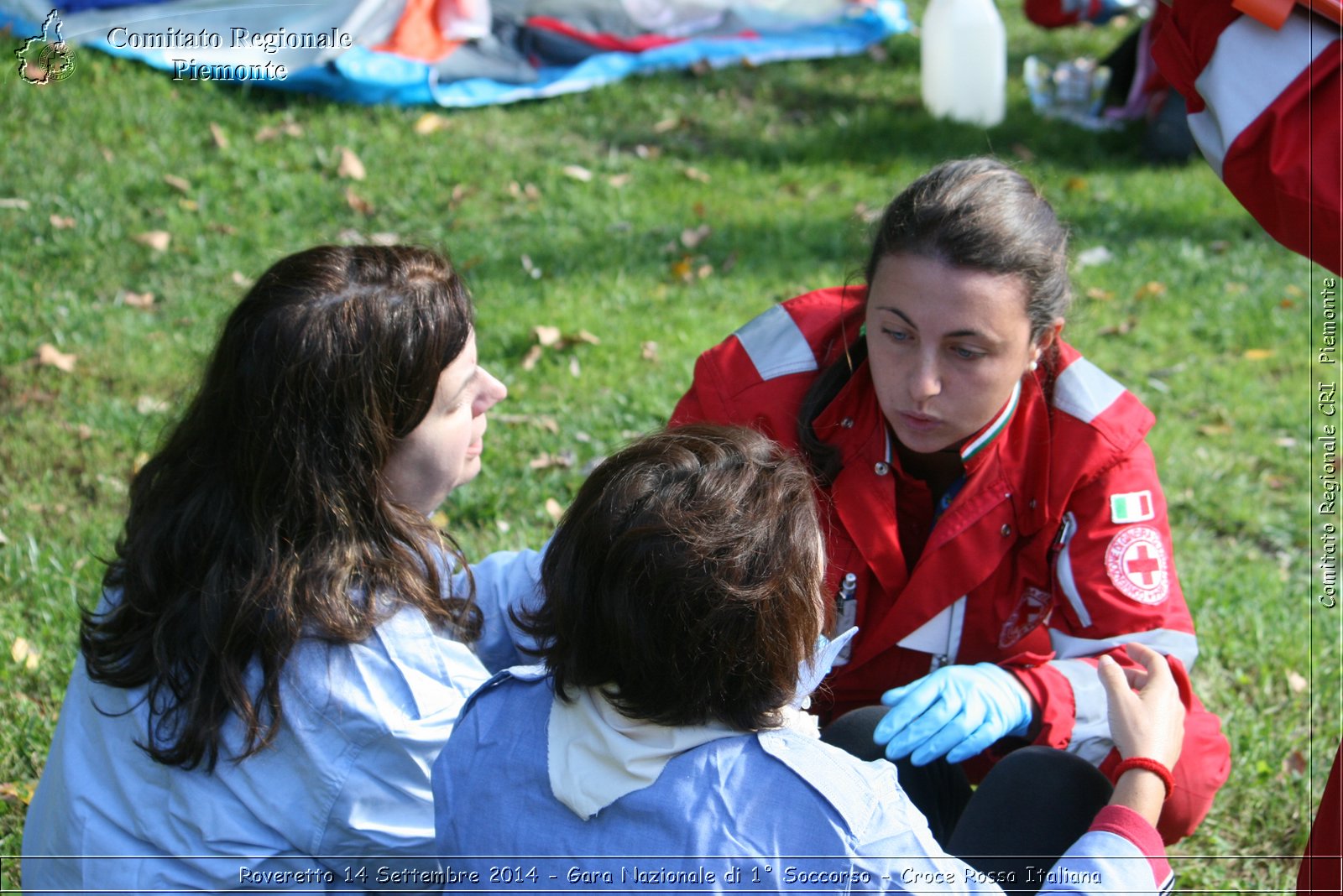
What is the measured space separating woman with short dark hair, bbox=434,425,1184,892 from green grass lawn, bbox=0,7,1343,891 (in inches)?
45.2

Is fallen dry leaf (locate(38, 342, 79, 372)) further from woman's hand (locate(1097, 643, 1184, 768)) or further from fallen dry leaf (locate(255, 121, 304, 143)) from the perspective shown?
woman's hand (locate(1097, 643, 1184, 768))

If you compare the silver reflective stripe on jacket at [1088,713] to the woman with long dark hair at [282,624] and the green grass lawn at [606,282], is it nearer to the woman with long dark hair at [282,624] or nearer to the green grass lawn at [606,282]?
the green grass lawn at [606,282]

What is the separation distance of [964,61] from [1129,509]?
4.71m

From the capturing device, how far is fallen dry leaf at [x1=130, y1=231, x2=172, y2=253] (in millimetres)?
4457

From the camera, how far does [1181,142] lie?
6141 mm

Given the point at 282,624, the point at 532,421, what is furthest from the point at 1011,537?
the point at 532,421

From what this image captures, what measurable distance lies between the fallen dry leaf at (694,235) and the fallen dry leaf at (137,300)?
2040 millimetres

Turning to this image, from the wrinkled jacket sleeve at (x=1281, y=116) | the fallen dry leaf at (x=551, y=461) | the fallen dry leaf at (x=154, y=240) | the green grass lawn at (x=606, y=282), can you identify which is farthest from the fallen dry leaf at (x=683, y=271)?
the wrinkled jacket sleeve at (x=1281, y=116)

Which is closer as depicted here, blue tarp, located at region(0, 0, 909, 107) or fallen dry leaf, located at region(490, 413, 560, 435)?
fallen dry leaf, located at region(490, 413, 560, 435)

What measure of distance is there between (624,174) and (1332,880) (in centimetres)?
446

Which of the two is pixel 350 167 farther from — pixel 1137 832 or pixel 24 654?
pixel 1137 832

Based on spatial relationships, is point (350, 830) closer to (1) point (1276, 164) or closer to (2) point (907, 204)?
(2) point (907, 204)

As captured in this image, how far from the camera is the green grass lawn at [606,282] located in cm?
294

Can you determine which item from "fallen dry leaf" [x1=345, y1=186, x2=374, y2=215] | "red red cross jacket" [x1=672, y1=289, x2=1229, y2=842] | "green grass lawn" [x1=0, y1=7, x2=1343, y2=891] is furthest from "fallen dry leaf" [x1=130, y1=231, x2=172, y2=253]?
"red red cross jacket" [x1=672, y1=289, x2=1229, y2=842]
